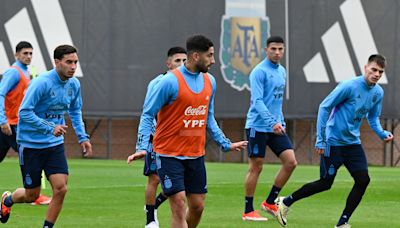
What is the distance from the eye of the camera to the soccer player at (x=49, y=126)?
11398 mm

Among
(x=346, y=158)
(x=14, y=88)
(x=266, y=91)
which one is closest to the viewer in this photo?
(x=346, y=158)

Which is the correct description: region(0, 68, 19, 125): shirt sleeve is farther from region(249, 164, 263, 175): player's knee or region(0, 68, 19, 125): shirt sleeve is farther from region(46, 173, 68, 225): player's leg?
region(46, 173, 68, 225): player's leg

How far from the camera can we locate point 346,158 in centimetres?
1334

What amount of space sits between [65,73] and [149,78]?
61.8 ft

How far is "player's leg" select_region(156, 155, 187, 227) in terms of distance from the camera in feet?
33.1

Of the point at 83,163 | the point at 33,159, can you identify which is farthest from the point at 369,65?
the point at 83,163

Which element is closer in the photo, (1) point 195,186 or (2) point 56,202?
(1) point 195,186

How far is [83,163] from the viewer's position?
28109 millimetres

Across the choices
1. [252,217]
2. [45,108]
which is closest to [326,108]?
[252,217]

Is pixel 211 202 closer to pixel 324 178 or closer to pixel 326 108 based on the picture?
pixel 324 178

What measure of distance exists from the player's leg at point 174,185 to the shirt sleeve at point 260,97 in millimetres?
3751

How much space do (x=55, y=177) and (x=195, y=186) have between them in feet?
6.08

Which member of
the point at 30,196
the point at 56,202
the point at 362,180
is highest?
the point at 56,202

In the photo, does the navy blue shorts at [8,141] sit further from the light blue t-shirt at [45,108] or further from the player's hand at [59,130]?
the player's hand at [59,130]
